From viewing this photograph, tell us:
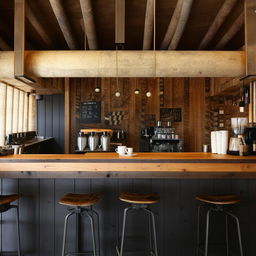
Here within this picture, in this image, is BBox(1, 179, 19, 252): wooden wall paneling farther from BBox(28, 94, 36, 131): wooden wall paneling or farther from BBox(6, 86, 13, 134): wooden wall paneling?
BBox(28, 94, 36, 131): wooden wall paneling

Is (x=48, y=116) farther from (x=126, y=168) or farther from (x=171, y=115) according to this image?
(x=126, y=168)

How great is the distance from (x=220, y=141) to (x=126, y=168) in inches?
49.3

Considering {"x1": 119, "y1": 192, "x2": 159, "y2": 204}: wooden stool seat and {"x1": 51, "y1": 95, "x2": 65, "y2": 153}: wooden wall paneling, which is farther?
{"x1": 51, "y1": 95, "x2": 65, "y2": 153}: wooden wall paneling

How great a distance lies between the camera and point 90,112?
6.96 metres

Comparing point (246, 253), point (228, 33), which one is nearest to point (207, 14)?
point (228, 33)

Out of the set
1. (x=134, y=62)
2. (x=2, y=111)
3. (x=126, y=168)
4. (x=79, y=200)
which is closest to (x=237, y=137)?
(x=126, y=168)

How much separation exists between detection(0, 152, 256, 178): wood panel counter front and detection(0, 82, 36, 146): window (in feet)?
9.45

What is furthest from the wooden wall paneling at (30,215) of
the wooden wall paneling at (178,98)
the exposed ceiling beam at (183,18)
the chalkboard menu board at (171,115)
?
the wooden wall paneling at (178,98)

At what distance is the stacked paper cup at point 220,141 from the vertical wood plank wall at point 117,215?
417 millimetres

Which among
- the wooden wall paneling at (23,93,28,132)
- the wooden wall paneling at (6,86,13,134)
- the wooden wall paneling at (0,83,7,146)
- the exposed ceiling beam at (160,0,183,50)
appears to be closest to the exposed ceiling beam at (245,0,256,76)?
the exposed ceiling beam at (160,0,183,50)

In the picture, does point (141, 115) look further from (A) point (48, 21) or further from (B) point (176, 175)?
(B) point (176, 175)

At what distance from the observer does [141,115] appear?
697 cm

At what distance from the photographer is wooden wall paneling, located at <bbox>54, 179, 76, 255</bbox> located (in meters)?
2.81

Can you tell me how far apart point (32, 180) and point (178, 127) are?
193 inches
